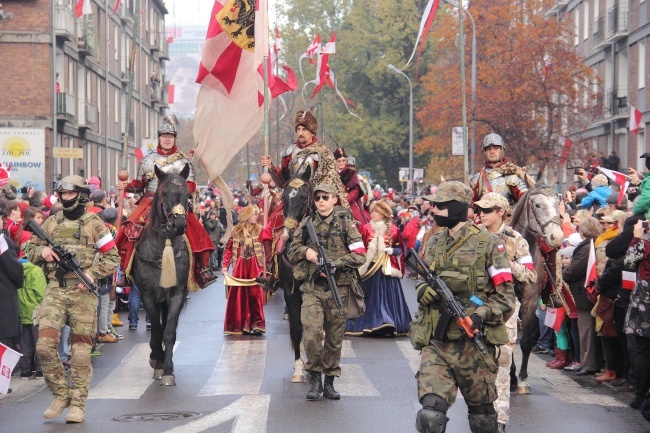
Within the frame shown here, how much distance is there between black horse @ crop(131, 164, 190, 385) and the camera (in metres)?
12.0

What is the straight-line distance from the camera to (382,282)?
54.8 ft

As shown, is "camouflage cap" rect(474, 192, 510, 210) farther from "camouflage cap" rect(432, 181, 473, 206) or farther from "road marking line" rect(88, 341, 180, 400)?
"road marking line" rect(88, 341, 180, 400)

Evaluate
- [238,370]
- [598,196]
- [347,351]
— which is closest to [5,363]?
[238,370]

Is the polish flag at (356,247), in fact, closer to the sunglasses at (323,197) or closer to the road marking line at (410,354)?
the sunglasses at (323,197)

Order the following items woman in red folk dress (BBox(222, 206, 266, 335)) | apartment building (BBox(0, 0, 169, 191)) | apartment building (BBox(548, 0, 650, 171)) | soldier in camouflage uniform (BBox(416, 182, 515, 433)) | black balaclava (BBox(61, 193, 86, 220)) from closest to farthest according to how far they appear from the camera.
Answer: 1. soldier in camouflage uniform (BBox(416, 182, 515, 433))
2. black balaclava (BBox(61, 193, 86, 220))
3. woman in red folk dress (BBox(222, 206, 266, 335))
4. apartment building (BBox(0, 0, 169, 191))
5. apartment building (BBox(548, 0, 650, 171))

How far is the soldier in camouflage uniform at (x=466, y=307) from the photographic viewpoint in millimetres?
7492

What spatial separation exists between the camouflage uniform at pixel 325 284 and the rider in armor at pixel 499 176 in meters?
2.02

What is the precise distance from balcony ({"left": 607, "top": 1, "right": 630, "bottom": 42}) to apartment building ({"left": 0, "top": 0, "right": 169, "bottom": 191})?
17.8m

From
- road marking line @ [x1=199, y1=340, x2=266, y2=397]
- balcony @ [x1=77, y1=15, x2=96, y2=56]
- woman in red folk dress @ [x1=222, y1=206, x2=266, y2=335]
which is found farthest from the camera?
balcony @ [x1=77, y1=15, x2=96, y2=56]

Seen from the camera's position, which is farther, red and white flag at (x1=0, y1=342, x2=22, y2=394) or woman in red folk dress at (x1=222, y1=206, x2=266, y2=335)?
woman in red folk dress at (x1=222, y1=206, x2=266, y2=335)

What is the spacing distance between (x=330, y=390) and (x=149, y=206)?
317cm

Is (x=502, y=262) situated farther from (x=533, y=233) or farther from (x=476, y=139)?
(x=476, y=139)

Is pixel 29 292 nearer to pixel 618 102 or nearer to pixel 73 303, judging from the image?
pixel 73 303

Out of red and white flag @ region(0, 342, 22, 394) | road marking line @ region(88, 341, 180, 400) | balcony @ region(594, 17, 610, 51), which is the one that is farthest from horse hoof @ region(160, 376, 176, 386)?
balcony @ region(594, 17, 610, 51)
